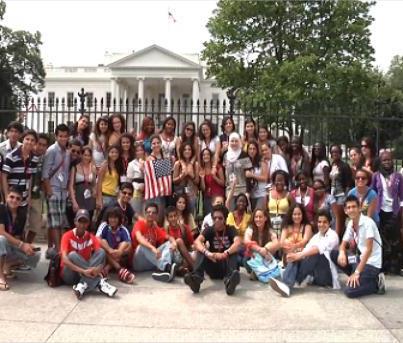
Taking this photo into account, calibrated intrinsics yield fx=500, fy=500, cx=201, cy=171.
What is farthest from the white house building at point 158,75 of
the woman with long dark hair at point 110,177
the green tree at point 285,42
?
the woman with long dark hair at point 110,177

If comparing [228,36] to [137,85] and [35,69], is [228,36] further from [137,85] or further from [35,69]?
[137,85]

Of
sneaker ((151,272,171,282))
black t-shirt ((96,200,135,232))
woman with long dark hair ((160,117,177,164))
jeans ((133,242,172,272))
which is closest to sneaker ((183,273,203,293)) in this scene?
sneaker ((151,272,171,282))

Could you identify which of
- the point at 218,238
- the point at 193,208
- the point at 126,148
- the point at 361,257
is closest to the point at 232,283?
the point at 218,238

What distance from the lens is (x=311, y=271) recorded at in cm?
631

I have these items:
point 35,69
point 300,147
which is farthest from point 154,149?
point 35,69

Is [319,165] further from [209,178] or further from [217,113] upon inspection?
[217,113]

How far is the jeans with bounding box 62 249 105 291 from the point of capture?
5922 mm

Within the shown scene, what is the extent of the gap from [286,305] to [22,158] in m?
3.93

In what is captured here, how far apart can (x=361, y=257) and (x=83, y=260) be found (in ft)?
11.0

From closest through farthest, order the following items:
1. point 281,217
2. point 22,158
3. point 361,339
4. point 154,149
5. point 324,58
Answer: point 361,339 < point 22,158 < point 281,217 < point 154,149 < point 324,58

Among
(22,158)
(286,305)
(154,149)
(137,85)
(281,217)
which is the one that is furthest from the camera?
(137,85)

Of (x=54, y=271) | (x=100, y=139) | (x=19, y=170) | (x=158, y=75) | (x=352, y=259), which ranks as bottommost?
(x=54, y=271)

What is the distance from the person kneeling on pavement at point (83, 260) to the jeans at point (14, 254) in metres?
0.54

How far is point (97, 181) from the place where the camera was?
755 centimetres
